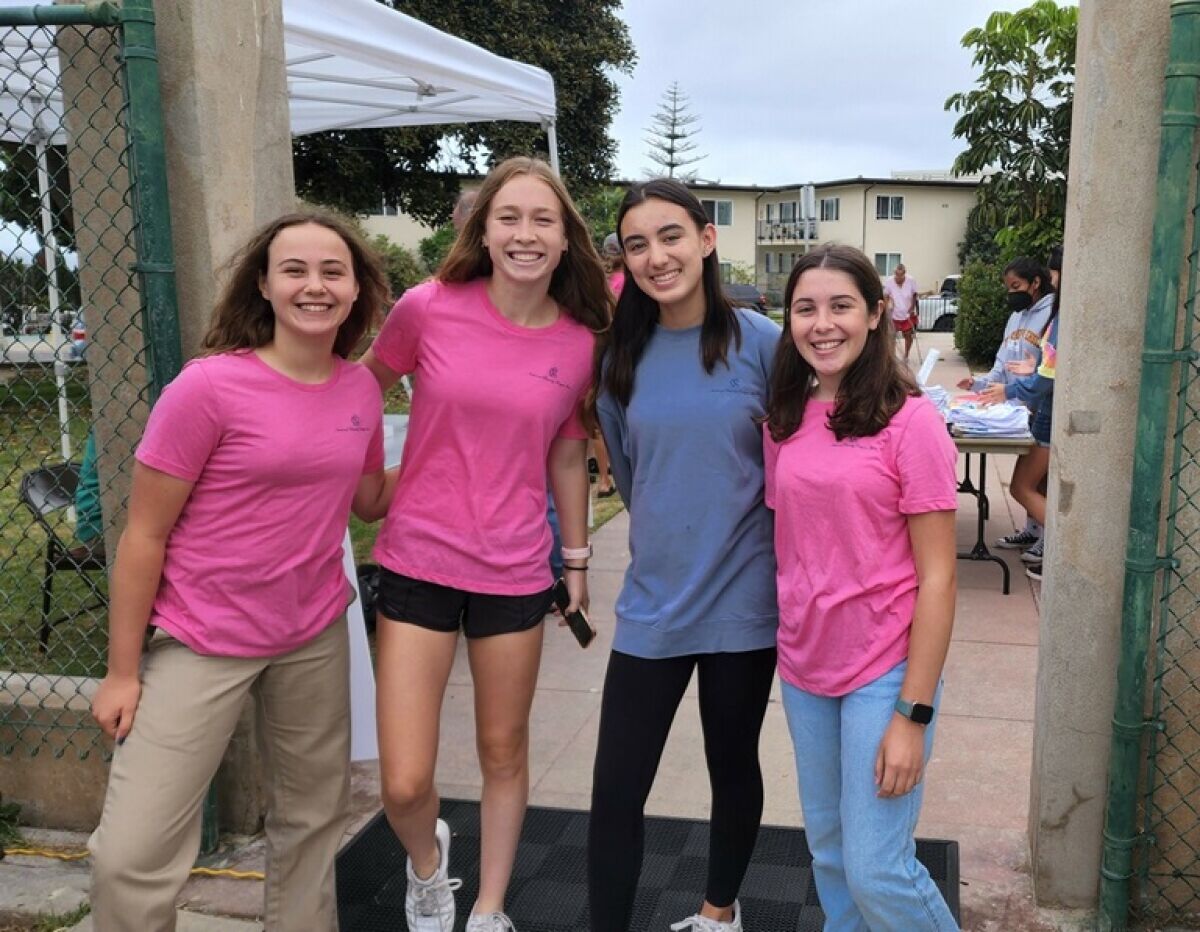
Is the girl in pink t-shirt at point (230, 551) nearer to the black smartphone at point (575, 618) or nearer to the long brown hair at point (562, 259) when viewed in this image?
the long brown hair at point (562, 259)

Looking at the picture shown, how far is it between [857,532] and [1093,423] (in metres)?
0.97

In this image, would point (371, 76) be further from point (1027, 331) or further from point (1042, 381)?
point (1042, 381)

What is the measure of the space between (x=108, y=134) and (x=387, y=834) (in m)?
2.37

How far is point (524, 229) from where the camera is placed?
8.43ft

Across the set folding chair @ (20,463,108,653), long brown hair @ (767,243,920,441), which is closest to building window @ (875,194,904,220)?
folding chair @ (20,463,108,653)

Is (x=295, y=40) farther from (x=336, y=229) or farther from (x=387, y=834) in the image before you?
(x=387, y=834)

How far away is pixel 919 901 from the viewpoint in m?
2.19

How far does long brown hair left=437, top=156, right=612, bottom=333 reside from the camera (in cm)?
265

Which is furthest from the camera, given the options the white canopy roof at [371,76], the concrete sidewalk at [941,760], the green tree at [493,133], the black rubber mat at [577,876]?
the green tree at [493,133]

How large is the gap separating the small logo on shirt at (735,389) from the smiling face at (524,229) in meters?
0.54

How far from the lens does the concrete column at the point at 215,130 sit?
3029 millimetres

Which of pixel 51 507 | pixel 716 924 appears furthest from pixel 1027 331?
pixel 51 507

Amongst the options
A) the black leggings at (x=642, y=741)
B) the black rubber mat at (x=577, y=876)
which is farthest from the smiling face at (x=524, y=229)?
the black rubber mat at (x=577, y=876)

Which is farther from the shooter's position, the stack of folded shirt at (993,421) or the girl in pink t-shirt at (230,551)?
the stack of folded shirt at (993,421)
